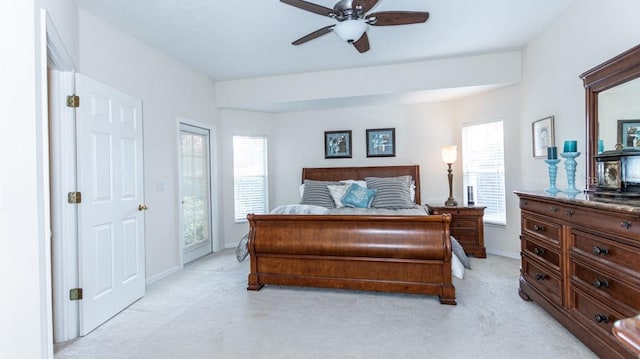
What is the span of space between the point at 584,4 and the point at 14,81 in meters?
4.16

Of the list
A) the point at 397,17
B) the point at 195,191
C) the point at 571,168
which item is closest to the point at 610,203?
the point at 571,168

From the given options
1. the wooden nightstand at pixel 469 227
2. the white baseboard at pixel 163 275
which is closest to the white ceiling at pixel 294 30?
the wooden nightstand at pixel 469 227

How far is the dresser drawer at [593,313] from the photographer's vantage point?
1863 mm

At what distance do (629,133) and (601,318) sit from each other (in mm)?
1306

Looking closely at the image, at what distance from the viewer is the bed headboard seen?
5.34 meters

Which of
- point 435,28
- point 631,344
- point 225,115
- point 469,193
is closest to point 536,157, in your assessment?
point 469,193

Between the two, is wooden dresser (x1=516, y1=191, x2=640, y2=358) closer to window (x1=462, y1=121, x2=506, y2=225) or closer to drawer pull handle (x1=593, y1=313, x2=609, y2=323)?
drawer pull handle (x1=593, y1=313, x2=609, y2=323)

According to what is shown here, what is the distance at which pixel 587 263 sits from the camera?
2068mm

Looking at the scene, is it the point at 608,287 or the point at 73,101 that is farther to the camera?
the point at 73,101

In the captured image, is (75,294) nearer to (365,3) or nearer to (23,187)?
(23,187)

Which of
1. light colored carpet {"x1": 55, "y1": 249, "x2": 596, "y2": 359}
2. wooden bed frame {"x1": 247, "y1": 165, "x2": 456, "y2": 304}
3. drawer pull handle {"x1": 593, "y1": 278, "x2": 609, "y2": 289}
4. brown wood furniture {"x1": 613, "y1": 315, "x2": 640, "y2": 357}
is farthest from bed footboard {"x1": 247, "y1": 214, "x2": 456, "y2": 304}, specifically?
brown wood furniture {"x1": 613, "y1": 315, "x2": 640, "y2": 357}

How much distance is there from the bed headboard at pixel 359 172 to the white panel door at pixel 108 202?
9.78 feet

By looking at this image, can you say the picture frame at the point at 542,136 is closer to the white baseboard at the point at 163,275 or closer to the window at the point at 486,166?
the window at the point at 486,166

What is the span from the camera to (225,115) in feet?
17.7
